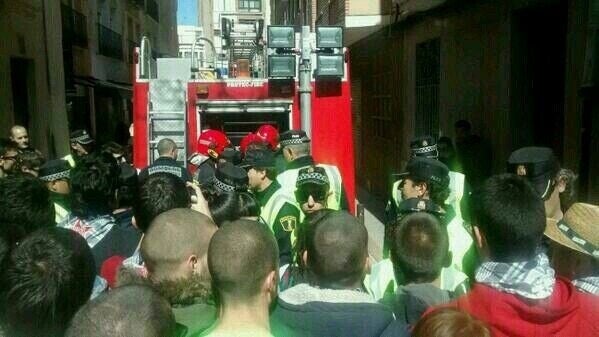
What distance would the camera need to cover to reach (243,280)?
8.42 ft

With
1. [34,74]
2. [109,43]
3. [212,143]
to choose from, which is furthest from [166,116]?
[109,43]

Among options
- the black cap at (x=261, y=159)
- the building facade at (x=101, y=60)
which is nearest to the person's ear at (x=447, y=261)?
the black cap at (x=261, y=159)

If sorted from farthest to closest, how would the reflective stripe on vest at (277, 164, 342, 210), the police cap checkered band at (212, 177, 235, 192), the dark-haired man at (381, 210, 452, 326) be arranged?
the reflective stripe on vest at (277, 164, 342, 210) → the police cap checkered band at (212, 177, 235, 192) → the dark-haired man at (381, 210, 452, 326)

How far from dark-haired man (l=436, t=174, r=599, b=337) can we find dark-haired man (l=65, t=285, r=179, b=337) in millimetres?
1088

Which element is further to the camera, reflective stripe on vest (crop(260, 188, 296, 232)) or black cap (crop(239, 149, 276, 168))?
black cap (crop(239, 149, 276, 168))

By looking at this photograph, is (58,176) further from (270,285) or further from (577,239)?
(577,239)

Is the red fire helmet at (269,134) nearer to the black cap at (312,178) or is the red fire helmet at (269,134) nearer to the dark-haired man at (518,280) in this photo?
the black cap at (312,178)

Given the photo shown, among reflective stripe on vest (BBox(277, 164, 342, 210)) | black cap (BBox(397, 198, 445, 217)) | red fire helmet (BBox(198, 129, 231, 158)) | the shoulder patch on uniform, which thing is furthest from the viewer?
red fire helmet (BBox(198, 129, 231, 158))

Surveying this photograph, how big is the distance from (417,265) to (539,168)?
77.2 inches

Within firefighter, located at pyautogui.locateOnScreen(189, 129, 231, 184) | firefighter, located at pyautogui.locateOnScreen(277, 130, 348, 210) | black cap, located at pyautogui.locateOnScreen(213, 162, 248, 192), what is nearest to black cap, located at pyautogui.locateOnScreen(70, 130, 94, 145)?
firefighter, located at pyautogui.locateOnScreen(189, 129, 231, 184)

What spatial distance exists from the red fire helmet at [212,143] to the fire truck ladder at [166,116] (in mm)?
285

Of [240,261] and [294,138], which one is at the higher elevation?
[294,138]

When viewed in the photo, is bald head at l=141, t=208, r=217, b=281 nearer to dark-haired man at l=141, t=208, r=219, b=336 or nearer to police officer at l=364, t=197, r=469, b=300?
dark-haired man at l=141, t=208, r=219, b=336

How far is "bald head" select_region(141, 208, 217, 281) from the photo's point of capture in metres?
2.94
